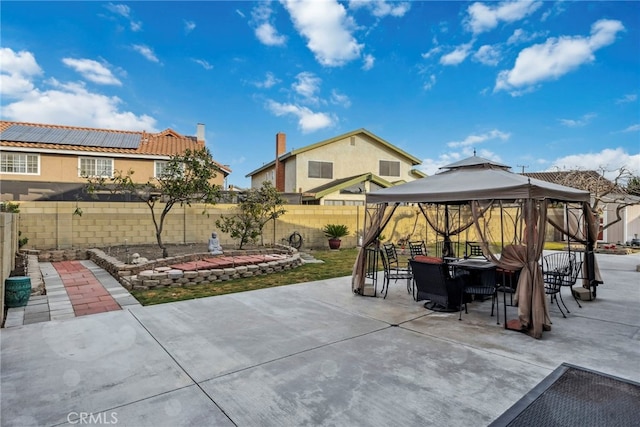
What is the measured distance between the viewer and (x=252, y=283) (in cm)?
820

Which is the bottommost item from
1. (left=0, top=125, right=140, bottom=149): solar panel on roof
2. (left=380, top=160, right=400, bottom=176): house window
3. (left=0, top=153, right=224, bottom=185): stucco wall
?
(left=0, top=153, right=224, bottom=185): stucco wall

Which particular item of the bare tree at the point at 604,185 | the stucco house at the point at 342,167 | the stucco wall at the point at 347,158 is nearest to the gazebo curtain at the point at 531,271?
the bare tree at the point at 604,185

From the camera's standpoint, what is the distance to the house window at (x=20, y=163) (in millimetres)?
16500

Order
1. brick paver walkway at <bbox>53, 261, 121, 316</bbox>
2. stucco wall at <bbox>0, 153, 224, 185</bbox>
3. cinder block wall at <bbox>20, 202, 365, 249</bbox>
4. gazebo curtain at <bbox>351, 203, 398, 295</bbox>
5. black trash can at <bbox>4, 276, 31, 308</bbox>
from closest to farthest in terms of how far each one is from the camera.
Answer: black trash can at <bbox>4, 276, 31, 308</bbox>, brick paver walkway at <bbox>53, 261, 121, 316</bbox>, gazebo curtain at <bbox>351, 203, 398, 295</bbox>, cinder block wall at <bbox>20, 202, 365, 249</bbox>, stucco wall at <bbox>0, 153, 224, 185</bbox>

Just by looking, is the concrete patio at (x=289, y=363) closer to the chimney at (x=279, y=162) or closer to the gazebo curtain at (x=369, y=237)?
the gazebo curtain at (x=369, y=237)

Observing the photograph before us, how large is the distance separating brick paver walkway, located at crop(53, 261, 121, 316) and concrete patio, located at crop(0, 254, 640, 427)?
485 mm

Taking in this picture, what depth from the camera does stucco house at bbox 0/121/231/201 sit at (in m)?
16.6

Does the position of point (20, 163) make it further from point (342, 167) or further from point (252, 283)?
point (342, 167)

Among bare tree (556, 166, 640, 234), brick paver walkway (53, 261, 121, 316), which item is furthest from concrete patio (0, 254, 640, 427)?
bare tree (556, 166, 640, 234)

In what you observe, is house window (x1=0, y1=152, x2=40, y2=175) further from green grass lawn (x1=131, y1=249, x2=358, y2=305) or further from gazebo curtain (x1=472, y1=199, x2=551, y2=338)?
gazebo curtain (x1=472, y1=199, x2=551, y2=338)

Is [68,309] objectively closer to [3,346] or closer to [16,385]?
[3,346]

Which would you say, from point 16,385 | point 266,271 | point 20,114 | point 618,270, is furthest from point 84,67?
point 618,270

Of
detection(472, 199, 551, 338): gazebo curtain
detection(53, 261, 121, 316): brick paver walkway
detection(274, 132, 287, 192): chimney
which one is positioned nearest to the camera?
detection(472, 199, 551, 338): gazebo curtain

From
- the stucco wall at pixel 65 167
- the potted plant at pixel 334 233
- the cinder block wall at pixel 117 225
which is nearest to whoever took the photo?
the cinder block wall at pixel 117 225
